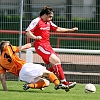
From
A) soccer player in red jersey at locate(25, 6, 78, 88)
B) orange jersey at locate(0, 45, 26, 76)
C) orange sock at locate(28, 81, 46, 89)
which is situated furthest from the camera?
soccer player in red jersey at locate(25, 6, 78, 88)

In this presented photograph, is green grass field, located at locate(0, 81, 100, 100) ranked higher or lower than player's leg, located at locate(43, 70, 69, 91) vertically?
lower

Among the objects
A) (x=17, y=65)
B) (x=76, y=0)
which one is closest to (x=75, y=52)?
(x=76, y=0)

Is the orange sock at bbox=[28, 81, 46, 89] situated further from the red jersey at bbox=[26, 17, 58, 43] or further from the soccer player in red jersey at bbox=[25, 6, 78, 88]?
the red jersey at bbox=[26, 17, 58, 43]

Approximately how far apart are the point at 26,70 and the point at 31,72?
0.39 feet

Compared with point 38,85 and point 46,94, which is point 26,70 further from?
point 46,94

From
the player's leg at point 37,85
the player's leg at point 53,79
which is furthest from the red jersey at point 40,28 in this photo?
the player's leg at point 37,85

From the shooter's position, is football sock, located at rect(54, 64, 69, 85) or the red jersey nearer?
football sock, located at rect(54, 64, 69, 85)

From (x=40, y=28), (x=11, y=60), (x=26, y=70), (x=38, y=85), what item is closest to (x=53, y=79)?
(x=38, y=85)

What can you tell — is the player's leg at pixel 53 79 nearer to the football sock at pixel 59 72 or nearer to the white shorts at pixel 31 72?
the white shorts at pixel 31 72

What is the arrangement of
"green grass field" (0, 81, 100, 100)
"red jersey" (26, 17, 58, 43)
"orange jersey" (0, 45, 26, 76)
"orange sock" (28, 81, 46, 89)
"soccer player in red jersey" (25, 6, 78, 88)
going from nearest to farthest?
"green grass field" (0, 81, 100, 100) → "orange sock" (28, 81, 46, 89) → "orange jersey" (0, 45, 26, 76) → "soccer player in red jersey" (25, 6, 78, 88) → "red jersey" (26, 17, 58, 43)

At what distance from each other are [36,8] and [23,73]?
18.4 feet

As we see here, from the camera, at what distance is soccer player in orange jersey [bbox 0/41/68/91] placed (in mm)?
12305

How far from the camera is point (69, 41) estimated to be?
58.2 feet

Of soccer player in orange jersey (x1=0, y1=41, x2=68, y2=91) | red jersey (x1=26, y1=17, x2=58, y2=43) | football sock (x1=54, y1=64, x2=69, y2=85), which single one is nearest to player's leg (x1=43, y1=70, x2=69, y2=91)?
soccer player in orange jersey (x1=0, y1=41, x2=68, y2=91)
